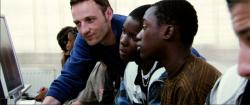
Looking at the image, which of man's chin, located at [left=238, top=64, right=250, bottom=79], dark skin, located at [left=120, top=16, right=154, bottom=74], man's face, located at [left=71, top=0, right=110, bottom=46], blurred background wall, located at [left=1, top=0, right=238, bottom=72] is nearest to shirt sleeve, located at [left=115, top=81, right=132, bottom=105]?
dark skin, located at [left=120, top=16, right=154, bottom=74]

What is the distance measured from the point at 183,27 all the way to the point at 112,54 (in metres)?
0.53

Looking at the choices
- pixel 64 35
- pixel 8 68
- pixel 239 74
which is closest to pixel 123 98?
pixel 8 68

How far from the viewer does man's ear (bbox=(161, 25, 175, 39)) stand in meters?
1.17

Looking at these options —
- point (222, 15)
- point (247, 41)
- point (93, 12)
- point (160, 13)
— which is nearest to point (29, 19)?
point (222, 15)

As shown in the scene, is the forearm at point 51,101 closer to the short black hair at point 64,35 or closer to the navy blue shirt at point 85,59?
the navy blue shirt at point 85,59

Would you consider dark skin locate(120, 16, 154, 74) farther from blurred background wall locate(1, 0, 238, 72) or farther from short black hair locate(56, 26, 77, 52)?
blurred background wall locate(1, 0, 238, 72)

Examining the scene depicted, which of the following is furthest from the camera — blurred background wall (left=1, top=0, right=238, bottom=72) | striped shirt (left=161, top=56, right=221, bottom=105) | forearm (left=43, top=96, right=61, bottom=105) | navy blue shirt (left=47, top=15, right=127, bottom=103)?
blurred background wall (left=1, top=0, right=238, bottom=72)

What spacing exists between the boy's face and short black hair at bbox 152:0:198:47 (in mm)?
219

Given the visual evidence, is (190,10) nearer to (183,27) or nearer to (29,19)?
(183,27)

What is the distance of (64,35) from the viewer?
283 centimetres

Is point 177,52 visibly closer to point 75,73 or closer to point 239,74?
point 239,74

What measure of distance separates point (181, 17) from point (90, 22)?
0.49 meters

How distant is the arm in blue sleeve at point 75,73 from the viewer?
1.60m

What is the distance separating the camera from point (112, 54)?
1.68 meters
